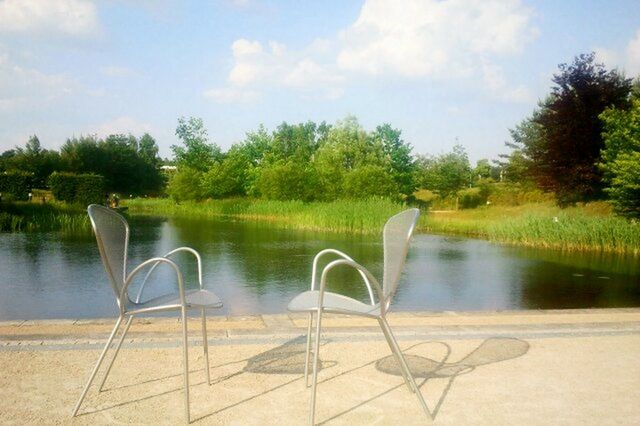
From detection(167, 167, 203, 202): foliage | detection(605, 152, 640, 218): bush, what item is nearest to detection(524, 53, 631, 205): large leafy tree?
detection(605, 152, 640, 218): bush

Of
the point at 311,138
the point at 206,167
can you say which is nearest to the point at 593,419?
the point at 206,167

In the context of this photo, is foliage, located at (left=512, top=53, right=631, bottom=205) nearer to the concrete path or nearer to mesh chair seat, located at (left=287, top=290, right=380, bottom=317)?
the concrete path

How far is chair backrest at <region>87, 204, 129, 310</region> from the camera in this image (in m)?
2.37

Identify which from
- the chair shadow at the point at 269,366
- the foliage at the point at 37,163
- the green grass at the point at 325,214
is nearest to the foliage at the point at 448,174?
the green grass at the point at 325,214

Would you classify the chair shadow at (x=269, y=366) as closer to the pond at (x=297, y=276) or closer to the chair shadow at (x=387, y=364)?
the chair shadow at (x=387, y=364)

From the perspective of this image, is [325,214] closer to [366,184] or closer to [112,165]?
[366,184]

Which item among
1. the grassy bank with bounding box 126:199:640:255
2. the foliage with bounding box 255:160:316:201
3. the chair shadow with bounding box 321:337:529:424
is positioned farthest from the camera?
the foliage with bounding box 255:160:316:201

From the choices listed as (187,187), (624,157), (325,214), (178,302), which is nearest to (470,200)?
(325,214)

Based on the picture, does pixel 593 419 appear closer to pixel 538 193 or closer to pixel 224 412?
pixel 224 412

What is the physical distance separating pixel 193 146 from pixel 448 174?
22232mm

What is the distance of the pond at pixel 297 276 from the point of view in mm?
7302

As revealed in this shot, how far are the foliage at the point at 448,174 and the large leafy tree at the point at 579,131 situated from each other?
1170cm

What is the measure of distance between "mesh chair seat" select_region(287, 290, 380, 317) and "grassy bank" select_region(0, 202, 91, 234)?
51.2 ft

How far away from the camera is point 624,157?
15461mm
